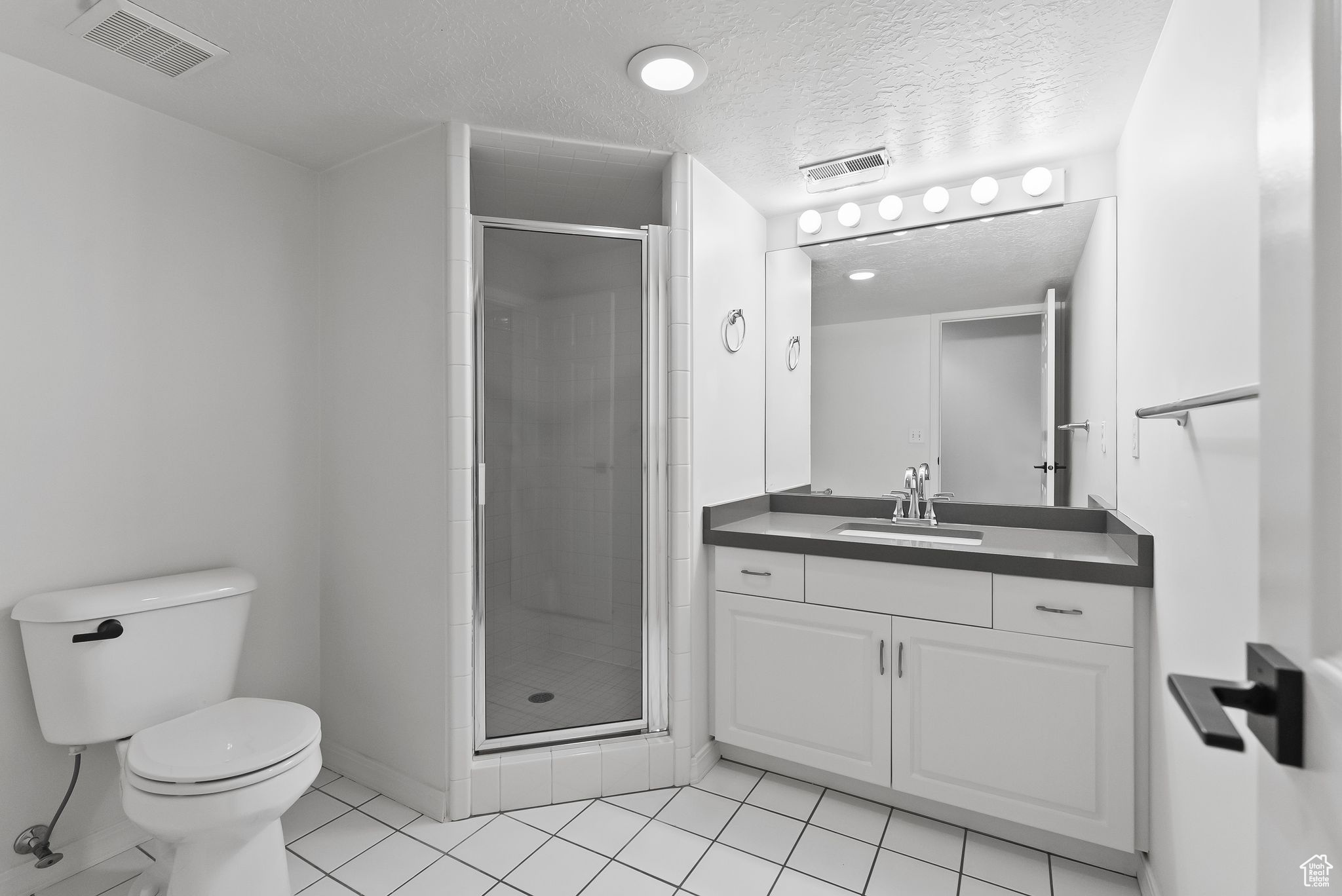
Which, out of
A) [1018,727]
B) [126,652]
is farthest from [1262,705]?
[126,652]

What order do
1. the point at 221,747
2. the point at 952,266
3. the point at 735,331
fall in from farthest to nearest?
the point at 735,331 → the point at 952,266 → the point at 221,747

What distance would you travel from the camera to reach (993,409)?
239 centimetres

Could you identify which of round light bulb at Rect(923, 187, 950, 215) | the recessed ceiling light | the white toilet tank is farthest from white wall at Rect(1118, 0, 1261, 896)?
the white toilet tank

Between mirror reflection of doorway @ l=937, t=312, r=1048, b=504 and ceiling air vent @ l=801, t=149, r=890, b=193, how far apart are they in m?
0.63

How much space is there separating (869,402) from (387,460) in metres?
1.87

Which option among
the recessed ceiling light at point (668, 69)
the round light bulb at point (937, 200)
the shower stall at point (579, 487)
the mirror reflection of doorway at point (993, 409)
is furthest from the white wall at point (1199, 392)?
the shower stall at point (579, 487)

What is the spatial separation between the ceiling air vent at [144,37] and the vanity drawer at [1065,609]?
262 centimetres

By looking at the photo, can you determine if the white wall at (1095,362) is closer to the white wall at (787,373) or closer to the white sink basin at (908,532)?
the white sink basin at (908,532)

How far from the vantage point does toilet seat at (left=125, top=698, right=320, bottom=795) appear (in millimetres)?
1463

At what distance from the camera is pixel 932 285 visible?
2482mm

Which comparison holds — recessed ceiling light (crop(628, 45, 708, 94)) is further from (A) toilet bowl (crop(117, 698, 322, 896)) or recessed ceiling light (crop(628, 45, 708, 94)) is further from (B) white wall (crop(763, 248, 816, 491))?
(A) toilet bowl (crop(117, 698, 322, 896))

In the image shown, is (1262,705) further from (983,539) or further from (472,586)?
(472,586)

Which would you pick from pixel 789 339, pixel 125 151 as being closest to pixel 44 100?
pixel 125 151

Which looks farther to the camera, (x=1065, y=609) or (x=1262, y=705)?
(x=1065, y=609)
